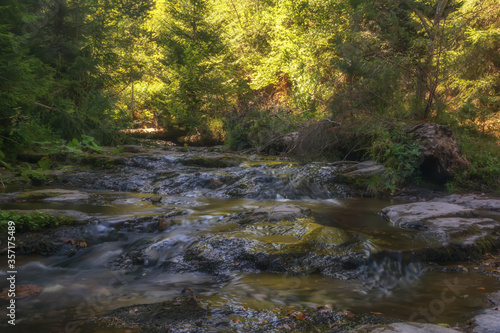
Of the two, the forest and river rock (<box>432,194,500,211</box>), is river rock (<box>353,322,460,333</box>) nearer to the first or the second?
the forest

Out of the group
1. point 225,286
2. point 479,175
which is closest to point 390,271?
point 225,286

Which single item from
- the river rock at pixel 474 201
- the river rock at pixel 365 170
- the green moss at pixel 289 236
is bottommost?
the river rock at pixel 474 201

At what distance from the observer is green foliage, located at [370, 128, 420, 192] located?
8.43 meters

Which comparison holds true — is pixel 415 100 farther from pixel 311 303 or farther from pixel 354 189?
pixel 311 303

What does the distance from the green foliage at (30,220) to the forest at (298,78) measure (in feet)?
3.04

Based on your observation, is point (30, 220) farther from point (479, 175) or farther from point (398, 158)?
point (479, 175)

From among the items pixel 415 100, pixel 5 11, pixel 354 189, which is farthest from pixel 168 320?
pixel 415 100

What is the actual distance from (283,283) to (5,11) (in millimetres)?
5652

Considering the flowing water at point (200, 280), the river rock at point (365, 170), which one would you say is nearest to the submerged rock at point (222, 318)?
the flowing water at point (200, 280)

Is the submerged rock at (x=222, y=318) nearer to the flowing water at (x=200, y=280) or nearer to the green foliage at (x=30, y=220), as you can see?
the flowing water at (x=200, y=280)

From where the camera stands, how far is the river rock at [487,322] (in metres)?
2.30

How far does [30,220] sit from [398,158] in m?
7.87

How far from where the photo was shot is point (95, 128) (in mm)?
9836

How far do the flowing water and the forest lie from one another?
171 centimetres
